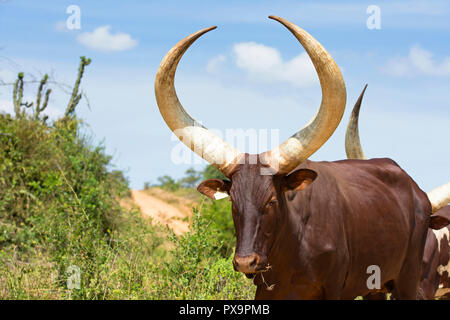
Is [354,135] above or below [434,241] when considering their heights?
above

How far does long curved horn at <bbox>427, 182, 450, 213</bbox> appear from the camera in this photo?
649cm

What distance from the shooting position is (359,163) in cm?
581

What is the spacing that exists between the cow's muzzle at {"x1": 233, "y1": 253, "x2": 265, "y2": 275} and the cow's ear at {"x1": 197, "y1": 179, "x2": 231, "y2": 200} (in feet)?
2.15

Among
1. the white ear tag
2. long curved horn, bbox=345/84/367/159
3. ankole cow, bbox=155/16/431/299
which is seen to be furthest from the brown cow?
the white ear tag

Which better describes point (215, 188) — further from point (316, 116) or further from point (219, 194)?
point (316, 116)

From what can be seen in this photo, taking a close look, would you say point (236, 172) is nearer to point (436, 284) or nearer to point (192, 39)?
point (192, 39)

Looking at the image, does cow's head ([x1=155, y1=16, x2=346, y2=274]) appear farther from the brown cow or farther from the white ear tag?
the brown cow

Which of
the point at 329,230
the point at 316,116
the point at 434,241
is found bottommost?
the point at 434,241

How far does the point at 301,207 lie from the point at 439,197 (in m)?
2.47

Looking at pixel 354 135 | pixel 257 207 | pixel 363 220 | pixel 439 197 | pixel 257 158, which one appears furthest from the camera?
pixel 354 135

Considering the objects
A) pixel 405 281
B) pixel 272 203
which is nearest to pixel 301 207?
pixel 272 203

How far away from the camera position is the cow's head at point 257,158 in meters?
4.13

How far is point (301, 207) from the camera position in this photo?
4652mm
